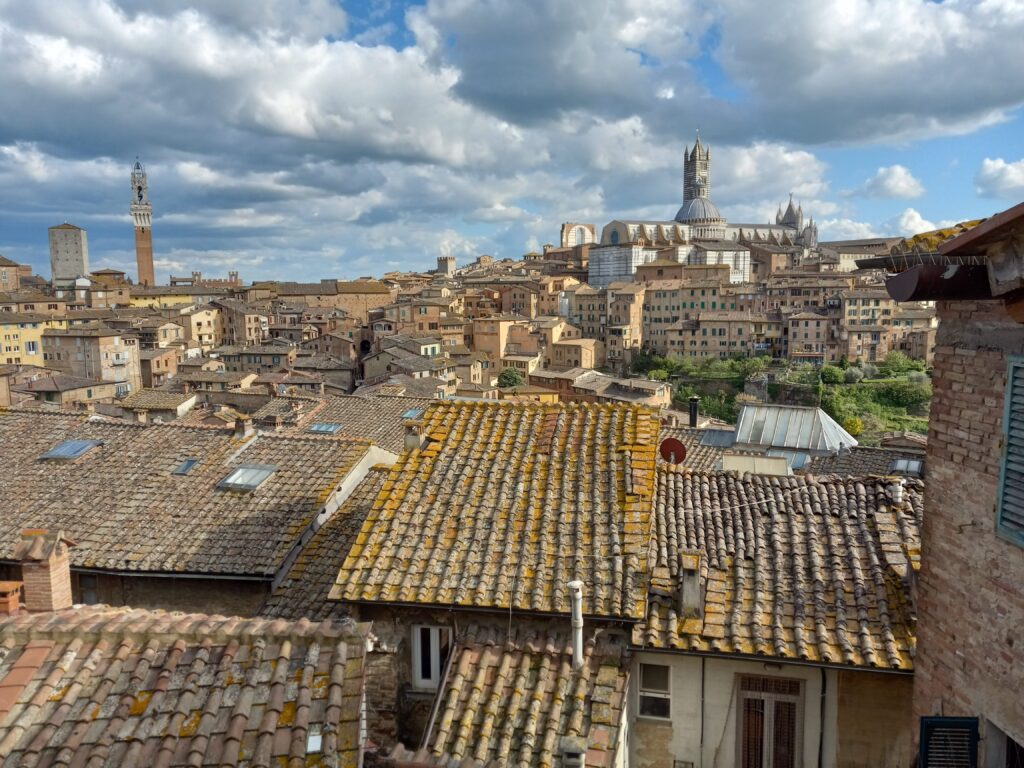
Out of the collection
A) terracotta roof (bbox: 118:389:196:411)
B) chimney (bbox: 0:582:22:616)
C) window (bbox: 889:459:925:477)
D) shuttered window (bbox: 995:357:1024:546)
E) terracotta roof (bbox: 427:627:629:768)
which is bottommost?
terracotta roof (bbox: 118:389:196:411)

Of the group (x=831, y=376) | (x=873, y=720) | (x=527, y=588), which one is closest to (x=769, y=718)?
(x=873, y=720)

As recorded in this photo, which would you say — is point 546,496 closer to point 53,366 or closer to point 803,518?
point 803,518

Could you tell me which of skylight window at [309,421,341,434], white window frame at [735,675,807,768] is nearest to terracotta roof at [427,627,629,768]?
white window frame at [735,675,807,768]

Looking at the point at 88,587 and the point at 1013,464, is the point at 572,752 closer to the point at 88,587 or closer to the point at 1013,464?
the point at 1013,464

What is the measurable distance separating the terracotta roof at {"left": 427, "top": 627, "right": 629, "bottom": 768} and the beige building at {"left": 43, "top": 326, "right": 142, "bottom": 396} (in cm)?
6616

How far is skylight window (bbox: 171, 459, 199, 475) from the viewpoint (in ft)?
40.7

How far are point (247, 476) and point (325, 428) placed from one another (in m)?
11.4

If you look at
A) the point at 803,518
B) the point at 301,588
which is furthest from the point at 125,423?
the point at 803,518

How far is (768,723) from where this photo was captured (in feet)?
21.9

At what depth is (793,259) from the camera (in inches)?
4995

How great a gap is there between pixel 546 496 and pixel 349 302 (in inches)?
3902

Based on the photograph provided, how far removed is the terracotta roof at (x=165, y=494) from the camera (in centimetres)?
1016

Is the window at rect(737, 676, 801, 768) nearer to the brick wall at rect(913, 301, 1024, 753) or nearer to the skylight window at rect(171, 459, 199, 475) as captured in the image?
the brick wall at rect(913, 301, 1024, 753)

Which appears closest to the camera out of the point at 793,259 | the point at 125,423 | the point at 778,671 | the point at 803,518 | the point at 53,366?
the point at 778,671
